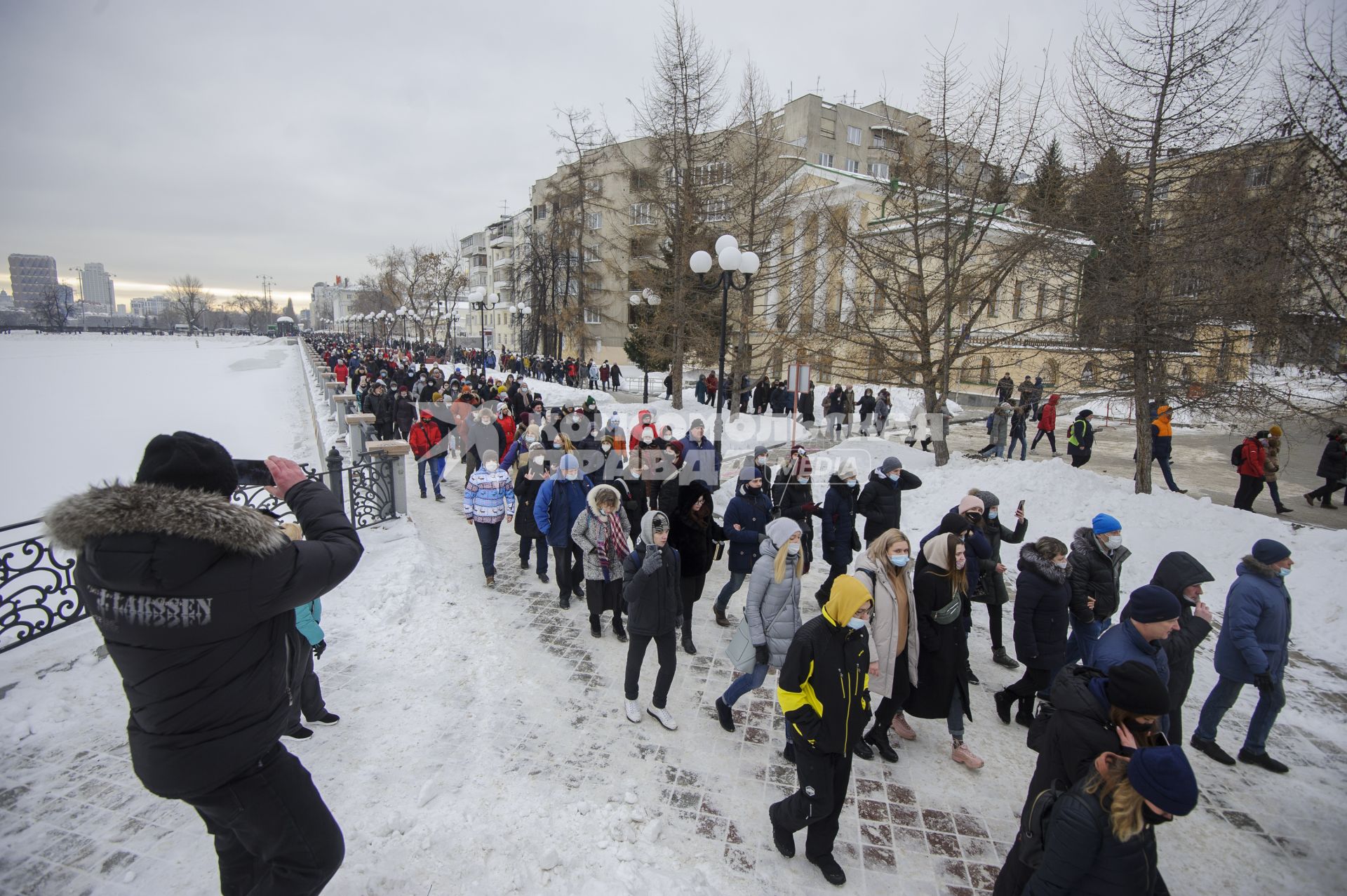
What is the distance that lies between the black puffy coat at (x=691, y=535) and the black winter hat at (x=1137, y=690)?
390 centimetres

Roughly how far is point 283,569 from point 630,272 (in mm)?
20650

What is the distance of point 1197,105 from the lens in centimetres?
949

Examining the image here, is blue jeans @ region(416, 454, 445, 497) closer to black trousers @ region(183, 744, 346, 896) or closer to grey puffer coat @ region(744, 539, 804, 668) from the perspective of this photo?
grey puffer coat @ region(744, 539, 804, 668)

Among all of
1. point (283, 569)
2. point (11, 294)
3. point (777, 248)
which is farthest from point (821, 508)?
point (11, 294)

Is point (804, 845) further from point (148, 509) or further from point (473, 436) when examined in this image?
point (473, 436)

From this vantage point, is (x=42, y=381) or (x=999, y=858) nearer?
(x=999, y=858)

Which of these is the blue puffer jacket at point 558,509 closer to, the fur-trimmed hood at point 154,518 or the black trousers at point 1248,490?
the fur-trimmed hood at point 154,518

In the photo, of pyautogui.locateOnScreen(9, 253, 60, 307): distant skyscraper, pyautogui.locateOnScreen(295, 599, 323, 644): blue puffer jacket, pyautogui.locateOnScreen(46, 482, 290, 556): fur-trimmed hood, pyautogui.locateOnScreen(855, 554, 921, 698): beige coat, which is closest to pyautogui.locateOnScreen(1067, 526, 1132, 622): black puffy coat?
pyautogui.locateOnScreen(855, 554, 921, 698): beige coat

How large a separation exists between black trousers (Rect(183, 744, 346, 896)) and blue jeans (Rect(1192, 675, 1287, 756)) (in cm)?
605

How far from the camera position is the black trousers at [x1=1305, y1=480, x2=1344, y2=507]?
1143 centimetres

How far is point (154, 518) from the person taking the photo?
204cm

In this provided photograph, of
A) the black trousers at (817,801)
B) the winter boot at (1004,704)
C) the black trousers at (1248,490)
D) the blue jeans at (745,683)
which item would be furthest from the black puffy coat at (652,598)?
the black trousers at (1248,490)

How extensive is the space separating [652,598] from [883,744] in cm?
211

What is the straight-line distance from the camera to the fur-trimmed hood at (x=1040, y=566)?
185 inches
